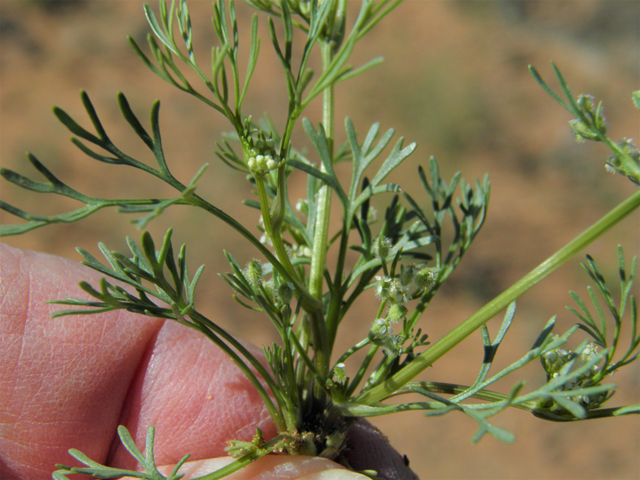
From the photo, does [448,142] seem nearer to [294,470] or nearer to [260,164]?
[294,470]

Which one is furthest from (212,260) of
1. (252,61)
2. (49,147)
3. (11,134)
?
(252,61)

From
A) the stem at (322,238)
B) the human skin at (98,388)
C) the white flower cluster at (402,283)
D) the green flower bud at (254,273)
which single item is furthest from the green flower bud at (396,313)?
the human skin at (98,388)

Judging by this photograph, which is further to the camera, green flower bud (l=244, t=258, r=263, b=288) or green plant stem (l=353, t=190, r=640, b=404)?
green flower bud (l=244, t=258, r=263, b=288)

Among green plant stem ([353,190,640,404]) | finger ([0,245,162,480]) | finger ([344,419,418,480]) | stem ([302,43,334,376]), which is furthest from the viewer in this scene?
finger ([344,419,418,480])

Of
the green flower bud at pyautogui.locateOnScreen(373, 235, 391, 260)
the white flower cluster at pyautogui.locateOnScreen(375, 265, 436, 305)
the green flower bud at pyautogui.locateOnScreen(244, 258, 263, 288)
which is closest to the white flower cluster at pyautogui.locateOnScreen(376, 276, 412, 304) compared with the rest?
the white flower cluster at pyautogui.locateOnScreen(375, 265, 436, 305)

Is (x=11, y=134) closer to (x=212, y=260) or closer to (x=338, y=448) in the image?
(x=212, y=260)

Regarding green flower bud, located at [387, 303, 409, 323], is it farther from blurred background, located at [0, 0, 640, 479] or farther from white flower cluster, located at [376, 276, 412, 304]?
blurred background, located at [0, 0, 640, 479]
